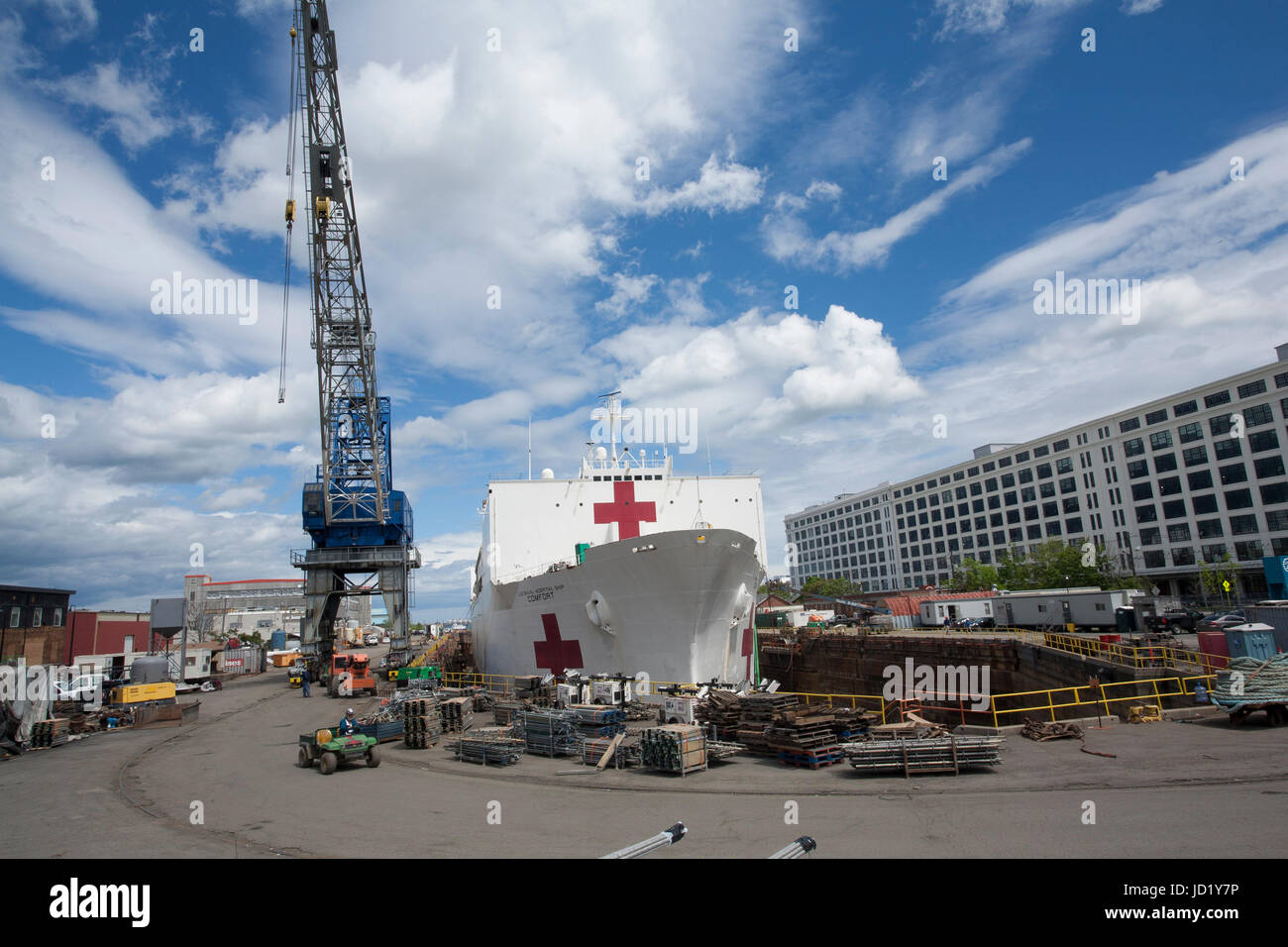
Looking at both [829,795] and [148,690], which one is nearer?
[829,795]

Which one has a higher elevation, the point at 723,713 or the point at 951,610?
the point at 951,610

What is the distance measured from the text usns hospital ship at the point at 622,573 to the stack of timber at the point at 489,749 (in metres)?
4.10

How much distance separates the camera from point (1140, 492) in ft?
137

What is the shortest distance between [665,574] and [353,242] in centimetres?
2092

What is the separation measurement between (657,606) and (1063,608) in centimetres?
1941

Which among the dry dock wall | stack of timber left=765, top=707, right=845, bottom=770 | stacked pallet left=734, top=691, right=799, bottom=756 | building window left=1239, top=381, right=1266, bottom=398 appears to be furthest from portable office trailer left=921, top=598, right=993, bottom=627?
stack of timber left=765, top=707, right=845, bottom=770

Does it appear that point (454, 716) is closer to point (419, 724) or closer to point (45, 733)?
point (419, 724)

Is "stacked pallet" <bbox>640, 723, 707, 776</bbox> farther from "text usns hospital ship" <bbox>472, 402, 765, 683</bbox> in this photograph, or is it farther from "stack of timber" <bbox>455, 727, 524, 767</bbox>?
"text usns hospital ship" <bbox>472, 402, 765, 683</bbox>

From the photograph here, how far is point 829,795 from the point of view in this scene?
7613mm

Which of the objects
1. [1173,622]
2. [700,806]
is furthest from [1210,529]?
[700,806]

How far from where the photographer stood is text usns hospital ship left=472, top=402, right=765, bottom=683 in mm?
13883

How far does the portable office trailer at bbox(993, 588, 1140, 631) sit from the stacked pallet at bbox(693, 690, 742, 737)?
63.3 ft
